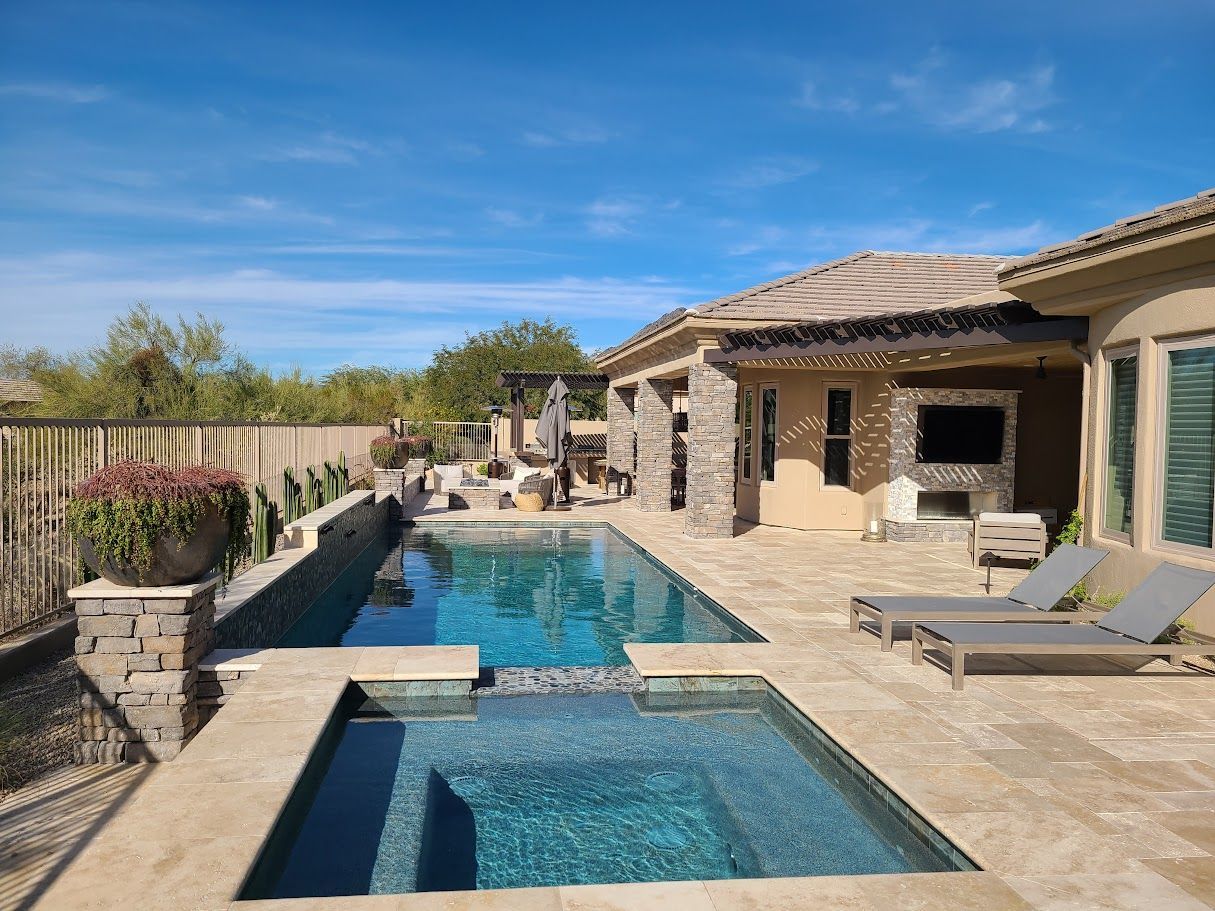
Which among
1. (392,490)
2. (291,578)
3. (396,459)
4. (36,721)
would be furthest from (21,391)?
(36,721)

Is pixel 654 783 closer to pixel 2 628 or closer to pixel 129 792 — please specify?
pixel 129 792

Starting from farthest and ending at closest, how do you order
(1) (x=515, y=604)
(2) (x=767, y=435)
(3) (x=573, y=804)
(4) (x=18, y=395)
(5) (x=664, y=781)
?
(4) (x=18, y=395) < (2) (x=767, y=435) < (1) (x=515, y=604) < (5) (x=664, y=781) < (3) (x=573, y=804)

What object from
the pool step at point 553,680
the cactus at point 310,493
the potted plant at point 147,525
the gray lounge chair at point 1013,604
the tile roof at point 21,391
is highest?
the tile roof at point 21,391

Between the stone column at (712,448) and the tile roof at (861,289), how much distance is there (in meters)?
1.08

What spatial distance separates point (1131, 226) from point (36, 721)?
896 centimetres

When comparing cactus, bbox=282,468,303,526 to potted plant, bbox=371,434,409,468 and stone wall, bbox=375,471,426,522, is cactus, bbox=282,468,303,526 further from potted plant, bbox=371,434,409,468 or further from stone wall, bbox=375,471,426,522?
potted plant, bbox=371,434,409,468

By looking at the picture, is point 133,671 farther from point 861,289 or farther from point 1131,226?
point 861,289

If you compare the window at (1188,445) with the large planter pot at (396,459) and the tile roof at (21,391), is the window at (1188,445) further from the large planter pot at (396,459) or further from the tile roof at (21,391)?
the tile roof at (21,391)

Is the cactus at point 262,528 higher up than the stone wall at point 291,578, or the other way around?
the cactus at point 262,528

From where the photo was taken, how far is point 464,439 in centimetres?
3231

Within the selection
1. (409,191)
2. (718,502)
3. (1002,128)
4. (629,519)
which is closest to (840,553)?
(718,502)

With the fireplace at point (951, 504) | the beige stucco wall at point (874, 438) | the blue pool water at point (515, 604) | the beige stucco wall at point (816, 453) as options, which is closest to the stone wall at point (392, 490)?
the blue pool water at point (515, 604)

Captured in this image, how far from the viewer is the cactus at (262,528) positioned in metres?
9.22

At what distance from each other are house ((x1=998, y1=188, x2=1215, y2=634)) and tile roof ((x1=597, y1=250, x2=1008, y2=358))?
16.1 ft
